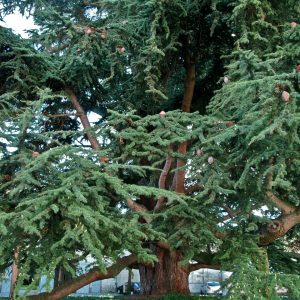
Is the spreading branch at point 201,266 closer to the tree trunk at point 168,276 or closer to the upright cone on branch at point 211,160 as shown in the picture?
the tree trunk at point 168,276

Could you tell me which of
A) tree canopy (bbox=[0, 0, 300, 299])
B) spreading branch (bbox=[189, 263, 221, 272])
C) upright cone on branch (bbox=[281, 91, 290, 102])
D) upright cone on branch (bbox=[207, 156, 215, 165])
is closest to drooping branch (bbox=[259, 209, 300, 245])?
tree canopy (bbox=[0, 0, 300, 299])

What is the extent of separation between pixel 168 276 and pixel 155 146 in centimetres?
316

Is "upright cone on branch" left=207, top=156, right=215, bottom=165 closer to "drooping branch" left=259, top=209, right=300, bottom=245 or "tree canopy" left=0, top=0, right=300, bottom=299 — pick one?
A: "tree canopy" left=0, top=0, right=300, bottom=299

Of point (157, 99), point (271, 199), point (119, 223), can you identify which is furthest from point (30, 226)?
point (157, 99)

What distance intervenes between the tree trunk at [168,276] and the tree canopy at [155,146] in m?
0.03

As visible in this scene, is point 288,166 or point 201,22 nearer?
point 288,166

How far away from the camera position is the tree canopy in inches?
191

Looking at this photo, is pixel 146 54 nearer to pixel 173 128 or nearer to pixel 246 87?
pixel 173 128

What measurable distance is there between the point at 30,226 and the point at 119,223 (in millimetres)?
1178

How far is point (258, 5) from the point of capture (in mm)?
6211

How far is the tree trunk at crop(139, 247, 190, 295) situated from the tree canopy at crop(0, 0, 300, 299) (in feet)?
0.09

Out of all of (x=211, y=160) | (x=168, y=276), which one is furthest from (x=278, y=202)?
(x=168, y=276)

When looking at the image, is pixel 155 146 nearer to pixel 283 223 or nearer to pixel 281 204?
pixel 281 204

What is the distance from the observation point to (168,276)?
8.37m
